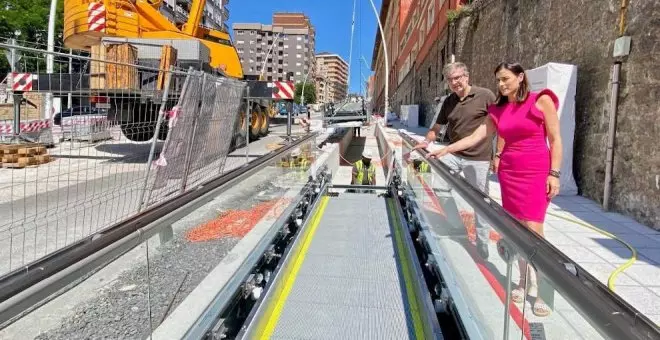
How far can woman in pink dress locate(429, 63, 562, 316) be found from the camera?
2.80 m

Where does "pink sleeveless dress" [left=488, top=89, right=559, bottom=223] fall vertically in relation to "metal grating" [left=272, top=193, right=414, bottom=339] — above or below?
above

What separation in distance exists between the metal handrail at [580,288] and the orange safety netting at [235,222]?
6.53 ft

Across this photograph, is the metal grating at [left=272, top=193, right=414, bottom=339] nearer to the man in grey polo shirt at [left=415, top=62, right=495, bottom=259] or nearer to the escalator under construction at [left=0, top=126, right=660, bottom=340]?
the escalator under construction at [left=0, top=126, right=660, bottom=340]

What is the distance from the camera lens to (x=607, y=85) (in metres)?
6.50

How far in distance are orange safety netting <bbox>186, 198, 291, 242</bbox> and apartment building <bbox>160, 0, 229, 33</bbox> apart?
44758 mm

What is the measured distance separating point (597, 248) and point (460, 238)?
2.48m

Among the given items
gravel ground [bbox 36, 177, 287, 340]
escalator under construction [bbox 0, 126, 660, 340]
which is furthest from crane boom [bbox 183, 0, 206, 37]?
gravel ground [bbox 36, 177, 287, 340]

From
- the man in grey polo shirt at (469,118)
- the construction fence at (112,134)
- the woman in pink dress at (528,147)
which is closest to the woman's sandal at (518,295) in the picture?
the woman in pink dress at (528,147)

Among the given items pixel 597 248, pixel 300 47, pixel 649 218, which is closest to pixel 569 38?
pixel 649 218

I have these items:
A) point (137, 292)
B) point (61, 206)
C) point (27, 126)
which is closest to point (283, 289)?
point (137, 292)

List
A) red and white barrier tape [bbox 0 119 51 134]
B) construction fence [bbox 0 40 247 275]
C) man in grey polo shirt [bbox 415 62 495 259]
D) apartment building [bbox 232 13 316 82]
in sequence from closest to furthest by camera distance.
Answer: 1. man in grey polo shirt [bbox 415 62 495 259]
2. construction fence [bbox 0 40 247 275]
3. red and white barrier tape [bbox 0 119 51 134]
4. apartment building [bbox 232 13 316 82]

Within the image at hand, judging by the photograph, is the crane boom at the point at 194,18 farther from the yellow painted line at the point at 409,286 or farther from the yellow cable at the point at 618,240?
the yellow cable at the point at 618,240

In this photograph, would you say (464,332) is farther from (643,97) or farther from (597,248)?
(643,97)

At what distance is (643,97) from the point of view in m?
5.63
